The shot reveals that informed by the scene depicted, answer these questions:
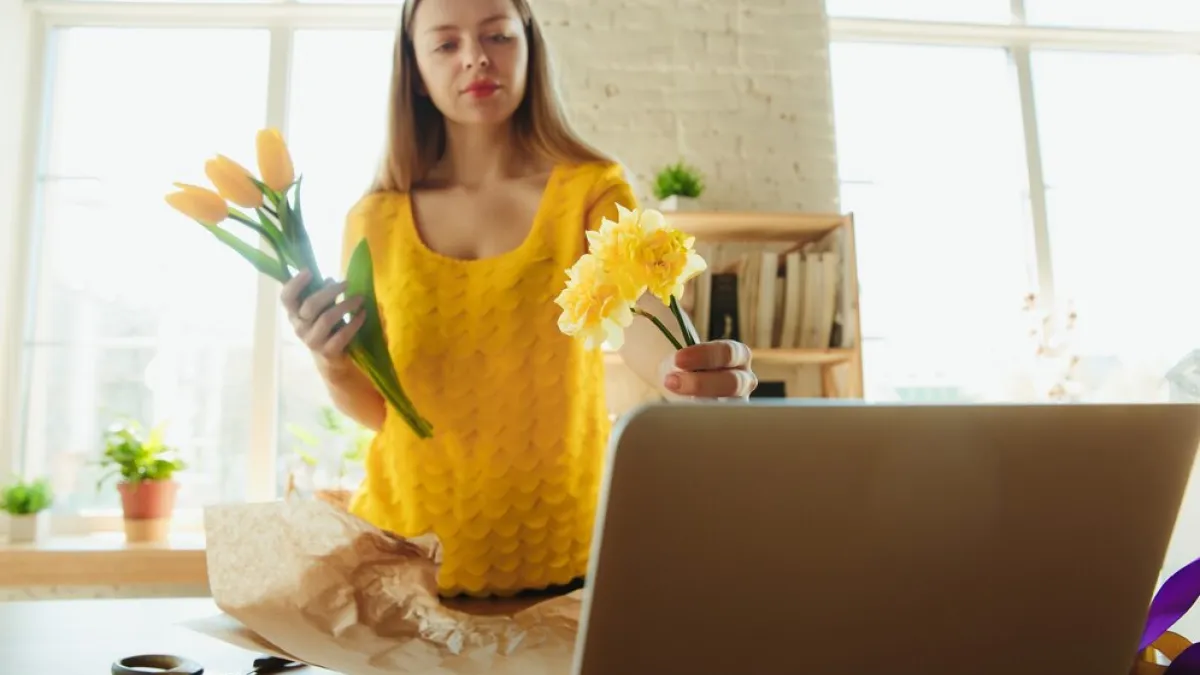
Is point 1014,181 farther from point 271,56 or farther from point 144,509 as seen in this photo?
point 144,509

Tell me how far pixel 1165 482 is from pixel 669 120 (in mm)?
2301

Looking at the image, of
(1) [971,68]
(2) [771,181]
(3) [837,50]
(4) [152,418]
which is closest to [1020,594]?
(2) [771,181]

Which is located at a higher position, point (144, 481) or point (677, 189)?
A: point (677, 189)

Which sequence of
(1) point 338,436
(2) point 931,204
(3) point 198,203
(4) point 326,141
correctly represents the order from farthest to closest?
(2) point 931,204 → (4) point 326,141 → (1) point 338,436 → (3) point 198,203

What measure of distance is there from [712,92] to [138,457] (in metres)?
2.09

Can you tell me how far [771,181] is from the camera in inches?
96.4

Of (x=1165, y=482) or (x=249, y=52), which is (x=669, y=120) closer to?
(x=249, y=52)

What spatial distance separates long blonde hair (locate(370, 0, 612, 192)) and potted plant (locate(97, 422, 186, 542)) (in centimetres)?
180

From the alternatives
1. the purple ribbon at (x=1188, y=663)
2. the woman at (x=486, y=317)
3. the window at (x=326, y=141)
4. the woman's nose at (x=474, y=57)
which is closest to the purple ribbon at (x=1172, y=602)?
the purple ribbon at (x=1188, y=663)

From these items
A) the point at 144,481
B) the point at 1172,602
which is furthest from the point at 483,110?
the point at 144,481

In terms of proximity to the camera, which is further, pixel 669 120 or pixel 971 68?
pixel 971 68

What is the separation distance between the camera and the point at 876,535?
25cm

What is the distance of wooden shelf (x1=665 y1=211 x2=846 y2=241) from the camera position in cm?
217

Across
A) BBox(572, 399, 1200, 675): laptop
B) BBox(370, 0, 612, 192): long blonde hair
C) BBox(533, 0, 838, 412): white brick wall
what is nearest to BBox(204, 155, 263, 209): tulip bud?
BBox(370, 0, 612, 192): long blonde hair
